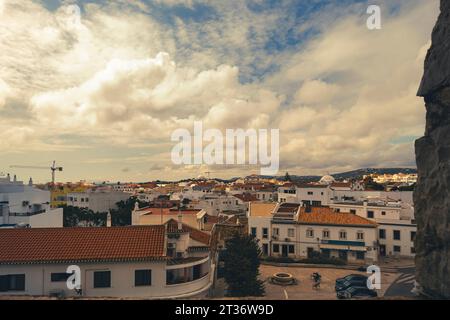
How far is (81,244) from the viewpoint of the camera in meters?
13.1

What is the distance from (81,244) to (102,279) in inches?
80.2

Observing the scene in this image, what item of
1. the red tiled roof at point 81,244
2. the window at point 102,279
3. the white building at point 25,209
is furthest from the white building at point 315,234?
the window at point 102,279

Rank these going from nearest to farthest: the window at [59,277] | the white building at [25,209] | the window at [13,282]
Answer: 1. the window at [13,282]
2. the window at [59,277]
3. the white building at [25,209]

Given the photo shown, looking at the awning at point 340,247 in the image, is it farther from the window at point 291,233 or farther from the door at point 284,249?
the door at point 284,249

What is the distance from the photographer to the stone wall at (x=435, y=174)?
174 inches

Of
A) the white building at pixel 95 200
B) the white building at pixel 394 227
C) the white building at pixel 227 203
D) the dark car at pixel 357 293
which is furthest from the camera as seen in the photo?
the white building at pixel 227 203

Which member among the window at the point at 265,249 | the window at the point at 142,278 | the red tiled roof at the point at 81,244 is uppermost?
the red tiled roof at the point at 81,244

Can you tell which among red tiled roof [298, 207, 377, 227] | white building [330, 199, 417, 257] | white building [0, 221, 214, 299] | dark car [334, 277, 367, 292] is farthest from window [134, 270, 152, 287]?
white building [330, 199, 417, 257]

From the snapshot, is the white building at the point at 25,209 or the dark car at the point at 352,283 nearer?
the dark car at the point at 352,283

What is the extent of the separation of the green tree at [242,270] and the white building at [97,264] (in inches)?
143

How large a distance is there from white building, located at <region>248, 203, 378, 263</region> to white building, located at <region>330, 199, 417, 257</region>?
2435 millimetres

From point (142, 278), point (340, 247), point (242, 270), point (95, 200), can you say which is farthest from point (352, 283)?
point (95, 200)

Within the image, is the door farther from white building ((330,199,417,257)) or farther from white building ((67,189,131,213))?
white building ((67,189,131,213))
